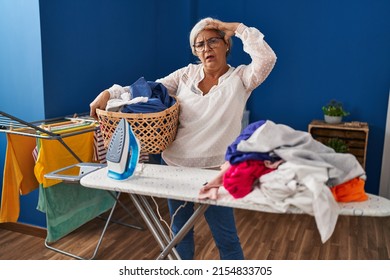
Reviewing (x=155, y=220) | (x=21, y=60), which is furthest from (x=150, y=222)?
(x=21, y=60)

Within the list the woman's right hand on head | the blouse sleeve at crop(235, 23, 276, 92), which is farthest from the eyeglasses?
the woman's right hand on head

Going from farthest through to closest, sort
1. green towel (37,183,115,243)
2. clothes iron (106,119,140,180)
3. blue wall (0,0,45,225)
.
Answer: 1. blue wall (0,0,45,225)
2. green towel (37,183,115,243)
3. clothes iron (106,119,140,180)

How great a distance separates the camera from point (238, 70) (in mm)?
1600

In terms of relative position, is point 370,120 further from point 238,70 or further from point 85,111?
point 85,111

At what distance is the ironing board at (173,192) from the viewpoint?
108 cm

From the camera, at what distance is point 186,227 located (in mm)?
1262

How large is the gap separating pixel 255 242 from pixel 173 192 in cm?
153

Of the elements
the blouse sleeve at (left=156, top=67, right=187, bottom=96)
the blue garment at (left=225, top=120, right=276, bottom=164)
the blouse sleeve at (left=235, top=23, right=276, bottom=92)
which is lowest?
the blue garment at (left=225, top=120, right=276, bottom=164)

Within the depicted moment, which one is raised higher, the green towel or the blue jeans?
the blue jeans

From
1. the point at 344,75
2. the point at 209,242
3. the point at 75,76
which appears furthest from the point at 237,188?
the point at 344,75

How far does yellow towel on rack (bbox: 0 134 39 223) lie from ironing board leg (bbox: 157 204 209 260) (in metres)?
1.27

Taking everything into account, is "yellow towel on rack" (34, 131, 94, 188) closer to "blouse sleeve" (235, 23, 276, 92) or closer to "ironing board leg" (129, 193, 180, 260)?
"ironing board leg" (129, 193, 180, 260)

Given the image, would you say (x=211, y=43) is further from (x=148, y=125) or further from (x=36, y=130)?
(x=36, y=130)

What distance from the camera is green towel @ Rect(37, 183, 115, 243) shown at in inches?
89.0
